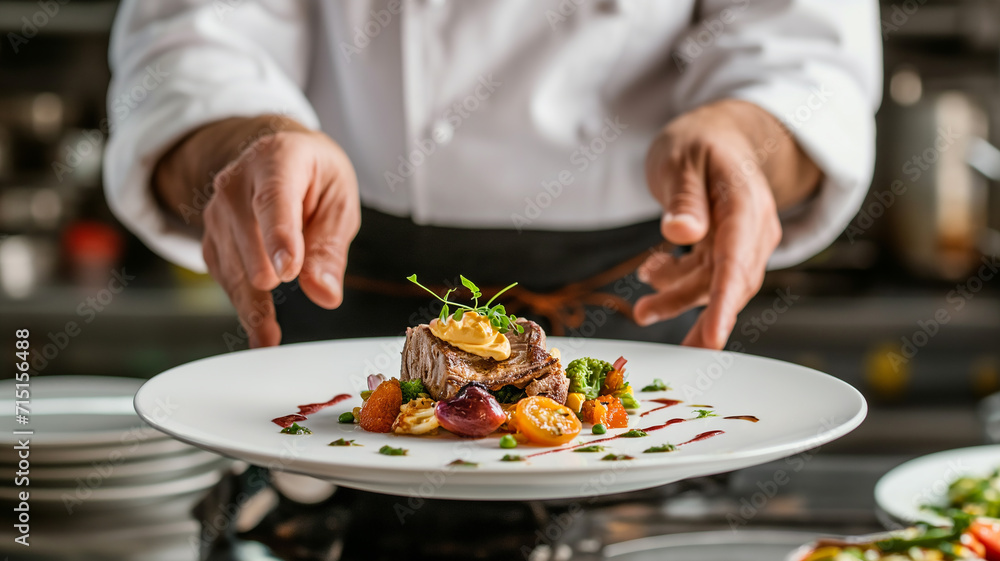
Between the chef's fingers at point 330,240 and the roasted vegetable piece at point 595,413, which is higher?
the chef's fingers at point 330,240

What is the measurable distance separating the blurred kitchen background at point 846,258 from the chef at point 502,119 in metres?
2.04

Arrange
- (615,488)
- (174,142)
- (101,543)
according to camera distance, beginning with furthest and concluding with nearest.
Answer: (174,142) → (101,543) → (615,488)

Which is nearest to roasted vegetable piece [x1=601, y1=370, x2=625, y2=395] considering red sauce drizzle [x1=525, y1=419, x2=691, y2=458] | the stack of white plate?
red sauce drizzle [x1=525, y1=419, x2=691, y2=458]

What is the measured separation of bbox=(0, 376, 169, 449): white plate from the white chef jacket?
36 centimetres

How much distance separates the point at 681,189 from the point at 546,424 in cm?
51

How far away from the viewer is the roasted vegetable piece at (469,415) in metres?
1.13

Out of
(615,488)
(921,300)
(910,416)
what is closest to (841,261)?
(921,300)

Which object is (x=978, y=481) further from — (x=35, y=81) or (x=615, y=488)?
(x=35, y=81)

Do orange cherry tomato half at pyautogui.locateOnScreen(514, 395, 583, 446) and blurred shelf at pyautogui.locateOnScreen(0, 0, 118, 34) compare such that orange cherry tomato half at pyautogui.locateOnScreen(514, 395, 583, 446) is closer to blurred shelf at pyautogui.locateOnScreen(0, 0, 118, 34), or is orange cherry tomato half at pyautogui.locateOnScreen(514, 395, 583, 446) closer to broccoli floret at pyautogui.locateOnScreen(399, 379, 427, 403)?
broccoli floret at pyautogui.locateOnScreen(399, 379, 427, 403)

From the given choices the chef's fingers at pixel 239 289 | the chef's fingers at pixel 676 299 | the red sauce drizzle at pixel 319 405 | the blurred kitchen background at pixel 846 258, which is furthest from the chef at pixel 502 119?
the blurred kitchen background at pixel 846 258

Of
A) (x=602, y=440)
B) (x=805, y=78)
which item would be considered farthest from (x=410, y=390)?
(x=805, y=78)

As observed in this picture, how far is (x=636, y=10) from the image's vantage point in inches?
73.2

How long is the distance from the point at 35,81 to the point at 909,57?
184 inches

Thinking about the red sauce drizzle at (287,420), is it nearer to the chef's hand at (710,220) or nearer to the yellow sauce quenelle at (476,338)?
the yellow sauce quenelle at (476,338)
